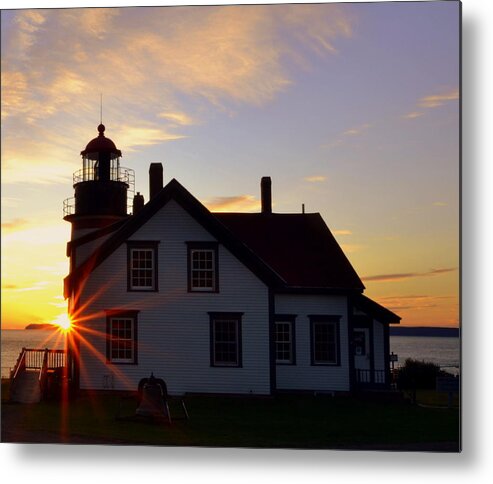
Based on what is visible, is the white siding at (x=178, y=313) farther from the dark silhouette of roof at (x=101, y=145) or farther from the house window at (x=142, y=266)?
the dark silhouette of roof at (x=101, y=145)

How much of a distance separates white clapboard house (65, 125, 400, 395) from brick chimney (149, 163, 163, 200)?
0.04 metres

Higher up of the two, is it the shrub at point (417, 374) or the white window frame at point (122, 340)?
the white window frame at point (122, 340)

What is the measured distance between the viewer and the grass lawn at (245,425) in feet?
34.8

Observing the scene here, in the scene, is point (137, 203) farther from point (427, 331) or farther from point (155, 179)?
point (427, 331)

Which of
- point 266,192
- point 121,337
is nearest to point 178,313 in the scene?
point 121,337

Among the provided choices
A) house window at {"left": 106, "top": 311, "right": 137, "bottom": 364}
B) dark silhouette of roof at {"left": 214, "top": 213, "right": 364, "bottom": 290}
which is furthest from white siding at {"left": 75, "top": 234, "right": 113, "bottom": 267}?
dark silhouette of roof at {"left": 214, "top": 213, "right": 364, "bottom": 290}

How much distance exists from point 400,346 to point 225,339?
138 inches

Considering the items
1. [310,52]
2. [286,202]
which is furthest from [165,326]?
[310,52]

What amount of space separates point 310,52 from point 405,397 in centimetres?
512

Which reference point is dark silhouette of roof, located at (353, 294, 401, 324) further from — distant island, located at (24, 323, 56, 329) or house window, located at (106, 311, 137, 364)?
distant island, located at (24, 323, 56, 329)

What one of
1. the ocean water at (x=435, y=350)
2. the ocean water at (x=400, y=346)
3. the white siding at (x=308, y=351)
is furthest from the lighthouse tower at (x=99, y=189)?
the ocean water at (x=435, y=350)

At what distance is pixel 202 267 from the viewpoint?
1444cm

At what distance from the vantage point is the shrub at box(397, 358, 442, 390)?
11227 millimetres

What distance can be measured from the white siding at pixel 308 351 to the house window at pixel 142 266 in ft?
9.11
